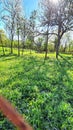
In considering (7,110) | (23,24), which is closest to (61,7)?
(23,24)

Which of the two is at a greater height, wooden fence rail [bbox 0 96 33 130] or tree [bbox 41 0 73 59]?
tree [bbox 41 0 73 59]

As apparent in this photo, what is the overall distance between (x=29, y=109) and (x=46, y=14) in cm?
2402

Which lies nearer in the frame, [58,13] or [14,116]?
[14,116]

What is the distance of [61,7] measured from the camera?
2791 cm

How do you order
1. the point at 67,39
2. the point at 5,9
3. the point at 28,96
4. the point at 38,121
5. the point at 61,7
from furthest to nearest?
1. the point at 67,39
2. the point at 5,9
3. the point at 61,7
4. the point at 28,96
5. the point at 38,121

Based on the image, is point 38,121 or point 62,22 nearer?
point 38,121

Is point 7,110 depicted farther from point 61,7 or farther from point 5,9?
point 5,9

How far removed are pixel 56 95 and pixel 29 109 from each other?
1.59 meters

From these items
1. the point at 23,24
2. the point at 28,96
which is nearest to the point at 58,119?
the point at 28,96

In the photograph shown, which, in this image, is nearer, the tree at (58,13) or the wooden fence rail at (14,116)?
the wooden fence rail at (14,116)

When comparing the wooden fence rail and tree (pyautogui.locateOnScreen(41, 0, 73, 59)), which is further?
tree (pyautogui.locateOnScreen(41, 0, 73, 59))

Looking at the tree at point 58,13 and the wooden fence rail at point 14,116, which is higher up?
the tree at point 58,13

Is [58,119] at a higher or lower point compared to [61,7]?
lower


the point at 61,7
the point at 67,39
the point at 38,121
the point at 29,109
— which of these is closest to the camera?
the point at 38,121
